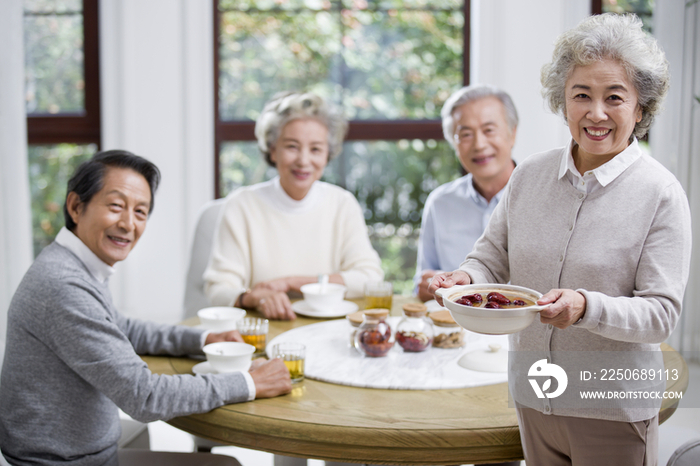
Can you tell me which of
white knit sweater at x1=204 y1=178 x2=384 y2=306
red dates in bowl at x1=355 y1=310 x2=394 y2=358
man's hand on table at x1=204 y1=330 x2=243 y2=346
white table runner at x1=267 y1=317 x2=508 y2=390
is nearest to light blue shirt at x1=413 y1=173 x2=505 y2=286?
white knit sweater at x1=204 y1=178 x2=384 y2=306

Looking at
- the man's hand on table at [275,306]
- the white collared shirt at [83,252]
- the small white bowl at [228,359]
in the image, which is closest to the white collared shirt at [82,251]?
the white collared shirt at [83,252]

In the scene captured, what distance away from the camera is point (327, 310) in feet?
6.85

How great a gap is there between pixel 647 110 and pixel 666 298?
1.21 ft

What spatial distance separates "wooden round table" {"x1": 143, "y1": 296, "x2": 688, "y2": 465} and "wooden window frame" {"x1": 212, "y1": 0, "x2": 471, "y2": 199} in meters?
2.61

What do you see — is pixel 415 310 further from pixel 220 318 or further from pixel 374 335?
pixel 220 318

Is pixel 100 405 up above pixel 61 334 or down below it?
below

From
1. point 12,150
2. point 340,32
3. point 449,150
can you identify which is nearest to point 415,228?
point 449,150

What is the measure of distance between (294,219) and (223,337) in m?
0.93

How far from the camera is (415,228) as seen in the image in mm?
4012

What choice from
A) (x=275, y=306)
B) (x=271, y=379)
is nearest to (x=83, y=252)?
(x=271, y=379)

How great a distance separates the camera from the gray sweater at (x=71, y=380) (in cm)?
135

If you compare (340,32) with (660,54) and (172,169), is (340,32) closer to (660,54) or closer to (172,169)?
(172,169)

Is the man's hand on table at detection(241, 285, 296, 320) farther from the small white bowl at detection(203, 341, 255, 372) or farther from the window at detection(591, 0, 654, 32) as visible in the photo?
the window at detection(591, 0, 654, 32)

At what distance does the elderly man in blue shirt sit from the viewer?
7.80ft
